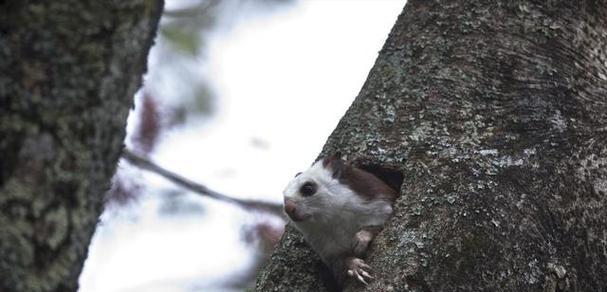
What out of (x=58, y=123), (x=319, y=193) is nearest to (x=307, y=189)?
(x=319, y=193)

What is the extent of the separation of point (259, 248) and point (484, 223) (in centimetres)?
234

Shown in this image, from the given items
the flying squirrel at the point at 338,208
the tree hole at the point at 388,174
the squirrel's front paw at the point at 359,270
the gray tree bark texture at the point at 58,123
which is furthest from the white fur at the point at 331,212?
the gray tree bark texture at the point at 58,123

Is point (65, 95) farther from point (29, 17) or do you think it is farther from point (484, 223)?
point (484, 223)

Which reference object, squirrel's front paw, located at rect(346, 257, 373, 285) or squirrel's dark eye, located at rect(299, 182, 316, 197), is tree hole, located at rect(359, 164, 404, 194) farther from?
squirrel's front paw, located at rect(346, 257, 373, 285)

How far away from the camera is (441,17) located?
391 cm

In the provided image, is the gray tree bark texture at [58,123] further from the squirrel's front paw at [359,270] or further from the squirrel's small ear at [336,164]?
the squirrel's small ear at [336,164]

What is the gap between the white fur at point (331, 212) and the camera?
3.57 m

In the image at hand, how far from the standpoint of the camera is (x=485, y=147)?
11.1 ft

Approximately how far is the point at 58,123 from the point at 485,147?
2046 mm

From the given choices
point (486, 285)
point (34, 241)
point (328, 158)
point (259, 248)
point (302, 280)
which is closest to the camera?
point (34, 241)

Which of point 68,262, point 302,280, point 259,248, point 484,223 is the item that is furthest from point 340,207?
point 68,262

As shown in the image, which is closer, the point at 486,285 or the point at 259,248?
the point at 486,285

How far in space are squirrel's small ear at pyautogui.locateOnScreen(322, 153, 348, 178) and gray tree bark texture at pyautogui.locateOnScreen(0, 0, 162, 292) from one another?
1.99 meters

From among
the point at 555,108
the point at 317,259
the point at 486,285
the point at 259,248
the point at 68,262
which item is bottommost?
the point at 259,248
